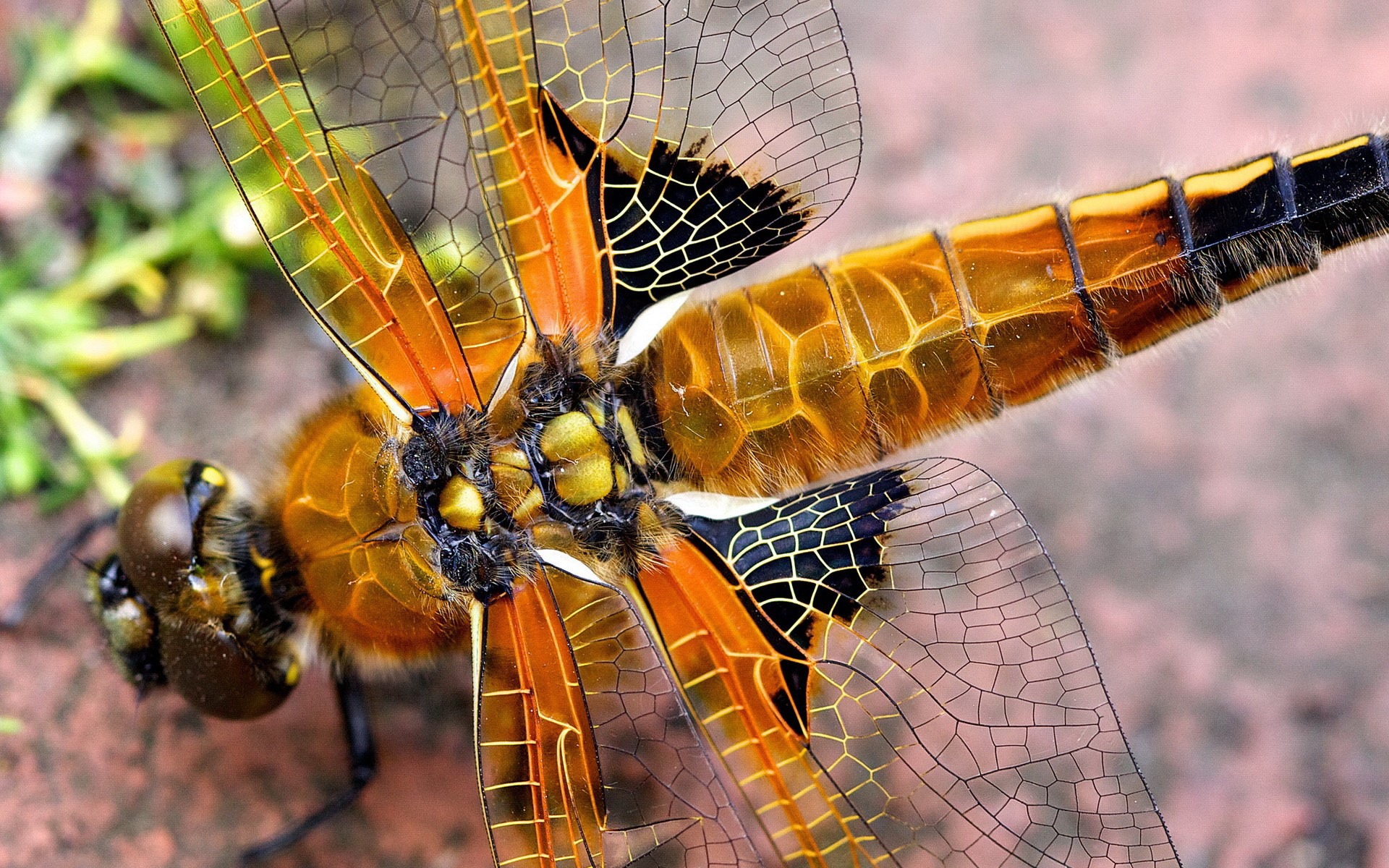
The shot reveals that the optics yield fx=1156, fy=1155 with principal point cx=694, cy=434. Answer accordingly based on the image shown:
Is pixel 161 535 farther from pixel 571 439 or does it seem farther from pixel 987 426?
pixel 987 426

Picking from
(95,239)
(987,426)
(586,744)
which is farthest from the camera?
(95,239)

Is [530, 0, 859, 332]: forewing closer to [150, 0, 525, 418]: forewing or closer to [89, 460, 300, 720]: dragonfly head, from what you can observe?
[150, 0, 525, 418]: forewing

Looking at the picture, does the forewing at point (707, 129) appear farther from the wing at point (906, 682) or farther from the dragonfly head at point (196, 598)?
the dragonfly head at point (196, 598)

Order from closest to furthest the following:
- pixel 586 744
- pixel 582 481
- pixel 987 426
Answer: pixel 586 744
pixel 582 481
pixel 987 426

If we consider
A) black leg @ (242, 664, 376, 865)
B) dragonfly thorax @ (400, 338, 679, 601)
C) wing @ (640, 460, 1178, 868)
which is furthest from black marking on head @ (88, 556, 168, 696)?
wing @ (640, 460, 1178, 868)

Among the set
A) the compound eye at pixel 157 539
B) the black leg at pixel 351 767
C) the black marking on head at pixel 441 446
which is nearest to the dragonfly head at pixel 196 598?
the compound eye at pixel 157 539

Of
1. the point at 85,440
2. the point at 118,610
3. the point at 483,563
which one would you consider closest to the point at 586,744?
the point at 483,563

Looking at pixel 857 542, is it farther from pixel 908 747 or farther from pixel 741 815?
pixel 741 815
